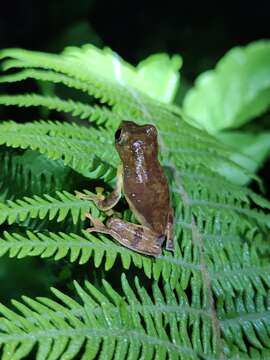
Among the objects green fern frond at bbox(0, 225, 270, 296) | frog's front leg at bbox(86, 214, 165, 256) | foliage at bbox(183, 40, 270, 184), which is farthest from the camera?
foliage at bbox(183, 40, 270, 184)

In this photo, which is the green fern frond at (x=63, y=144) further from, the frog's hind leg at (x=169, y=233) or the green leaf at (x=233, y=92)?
the green leaf at (x=233, y=92)

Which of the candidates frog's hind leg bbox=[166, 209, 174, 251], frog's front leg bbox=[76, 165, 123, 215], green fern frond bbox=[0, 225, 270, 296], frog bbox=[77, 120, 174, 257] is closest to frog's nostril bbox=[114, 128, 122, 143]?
frog bbox=[77, 120, 174, 257]

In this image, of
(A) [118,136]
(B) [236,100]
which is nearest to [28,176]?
(A) [118,136]

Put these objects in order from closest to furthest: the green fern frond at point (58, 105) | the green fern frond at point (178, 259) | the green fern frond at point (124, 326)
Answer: the green fern frond at point (124, 326) < the green fern frond at point (178, 259) < the green fern frond at point (58, 105)

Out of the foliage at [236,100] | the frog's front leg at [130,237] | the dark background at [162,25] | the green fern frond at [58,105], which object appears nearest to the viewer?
the frog's front leg at [130,237]

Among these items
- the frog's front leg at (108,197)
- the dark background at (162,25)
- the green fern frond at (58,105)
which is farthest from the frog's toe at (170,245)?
the dark background at (162,25)

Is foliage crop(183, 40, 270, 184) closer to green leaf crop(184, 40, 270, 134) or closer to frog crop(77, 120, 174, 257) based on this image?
green leaf crop(184, 40, 270, 134)

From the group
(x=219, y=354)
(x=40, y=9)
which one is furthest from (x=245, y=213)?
(x=40, y=9)
